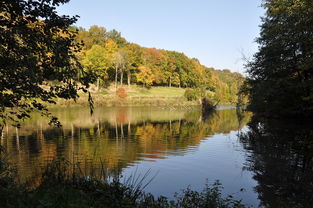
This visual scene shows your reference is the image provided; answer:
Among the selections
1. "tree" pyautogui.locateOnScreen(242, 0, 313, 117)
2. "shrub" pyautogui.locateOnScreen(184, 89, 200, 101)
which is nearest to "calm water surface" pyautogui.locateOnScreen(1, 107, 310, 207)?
"tree" pyautogui.locateOnScreen(242, 0, 313, 117)

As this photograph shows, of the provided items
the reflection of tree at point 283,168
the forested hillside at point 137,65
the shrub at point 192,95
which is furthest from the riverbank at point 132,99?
the reflection of tree at point 283,168

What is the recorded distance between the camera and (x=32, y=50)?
17.9ft

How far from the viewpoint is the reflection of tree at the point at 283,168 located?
952 cm

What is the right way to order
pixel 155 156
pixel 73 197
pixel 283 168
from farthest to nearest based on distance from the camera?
pixel 155 156 → pixel 283 168 → pixel 73 197

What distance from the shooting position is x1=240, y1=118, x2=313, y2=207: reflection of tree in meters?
9.52

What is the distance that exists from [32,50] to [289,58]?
2958 centimetres

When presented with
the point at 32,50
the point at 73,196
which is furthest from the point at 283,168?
the point at 32,50

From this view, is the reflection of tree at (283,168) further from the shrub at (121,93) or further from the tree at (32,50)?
the shrub at (121,93)

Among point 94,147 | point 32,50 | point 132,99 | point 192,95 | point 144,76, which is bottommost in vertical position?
point 94,147

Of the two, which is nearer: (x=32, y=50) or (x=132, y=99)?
(x=32, y=50)

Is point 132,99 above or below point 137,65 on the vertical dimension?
below

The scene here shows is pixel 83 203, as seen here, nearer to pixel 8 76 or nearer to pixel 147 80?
pixel 8 76

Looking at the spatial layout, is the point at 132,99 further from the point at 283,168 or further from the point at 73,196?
the point at 73,196

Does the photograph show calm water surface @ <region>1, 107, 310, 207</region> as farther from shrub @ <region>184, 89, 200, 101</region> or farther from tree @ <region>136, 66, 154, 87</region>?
tree @ <region>136, 66, 154, 87</region>
